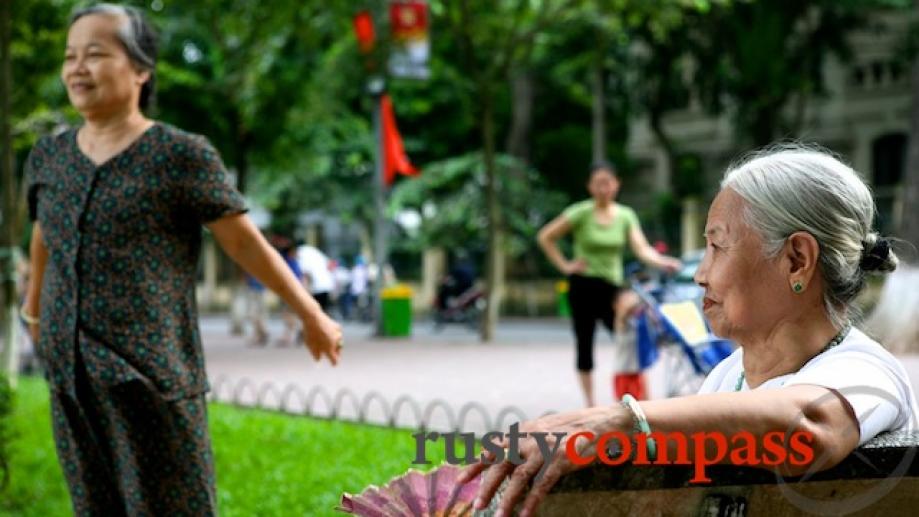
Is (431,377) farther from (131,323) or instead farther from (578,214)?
(131,323)

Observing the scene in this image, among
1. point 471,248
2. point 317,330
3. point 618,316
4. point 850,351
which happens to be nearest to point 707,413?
point 850,351

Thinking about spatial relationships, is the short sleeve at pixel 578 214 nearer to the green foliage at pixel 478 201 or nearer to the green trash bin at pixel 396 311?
the green trash bin at pixel 396 311

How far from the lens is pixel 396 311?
21.9 meters

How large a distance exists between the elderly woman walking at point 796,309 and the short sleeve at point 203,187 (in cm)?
174

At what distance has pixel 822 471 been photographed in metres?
1.53

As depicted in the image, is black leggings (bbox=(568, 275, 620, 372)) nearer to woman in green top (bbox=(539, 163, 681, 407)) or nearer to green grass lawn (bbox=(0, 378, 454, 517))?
woman in green top (bbox=(539, 163, 681, 407))

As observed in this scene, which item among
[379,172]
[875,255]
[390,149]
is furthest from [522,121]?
[875,255]

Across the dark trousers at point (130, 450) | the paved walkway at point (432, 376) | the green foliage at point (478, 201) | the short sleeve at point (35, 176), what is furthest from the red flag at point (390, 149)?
the dark trousers at point (130, 450)

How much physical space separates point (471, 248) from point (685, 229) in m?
6.45

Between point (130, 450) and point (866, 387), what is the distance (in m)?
2.09

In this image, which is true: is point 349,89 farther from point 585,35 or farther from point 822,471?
point 822,471

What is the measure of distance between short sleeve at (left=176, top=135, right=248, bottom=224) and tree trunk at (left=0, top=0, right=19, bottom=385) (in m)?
6.89

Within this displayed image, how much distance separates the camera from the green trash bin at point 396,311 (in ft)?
71.3

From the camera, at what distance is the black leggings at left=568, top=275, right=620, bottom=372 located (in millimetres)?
9211
